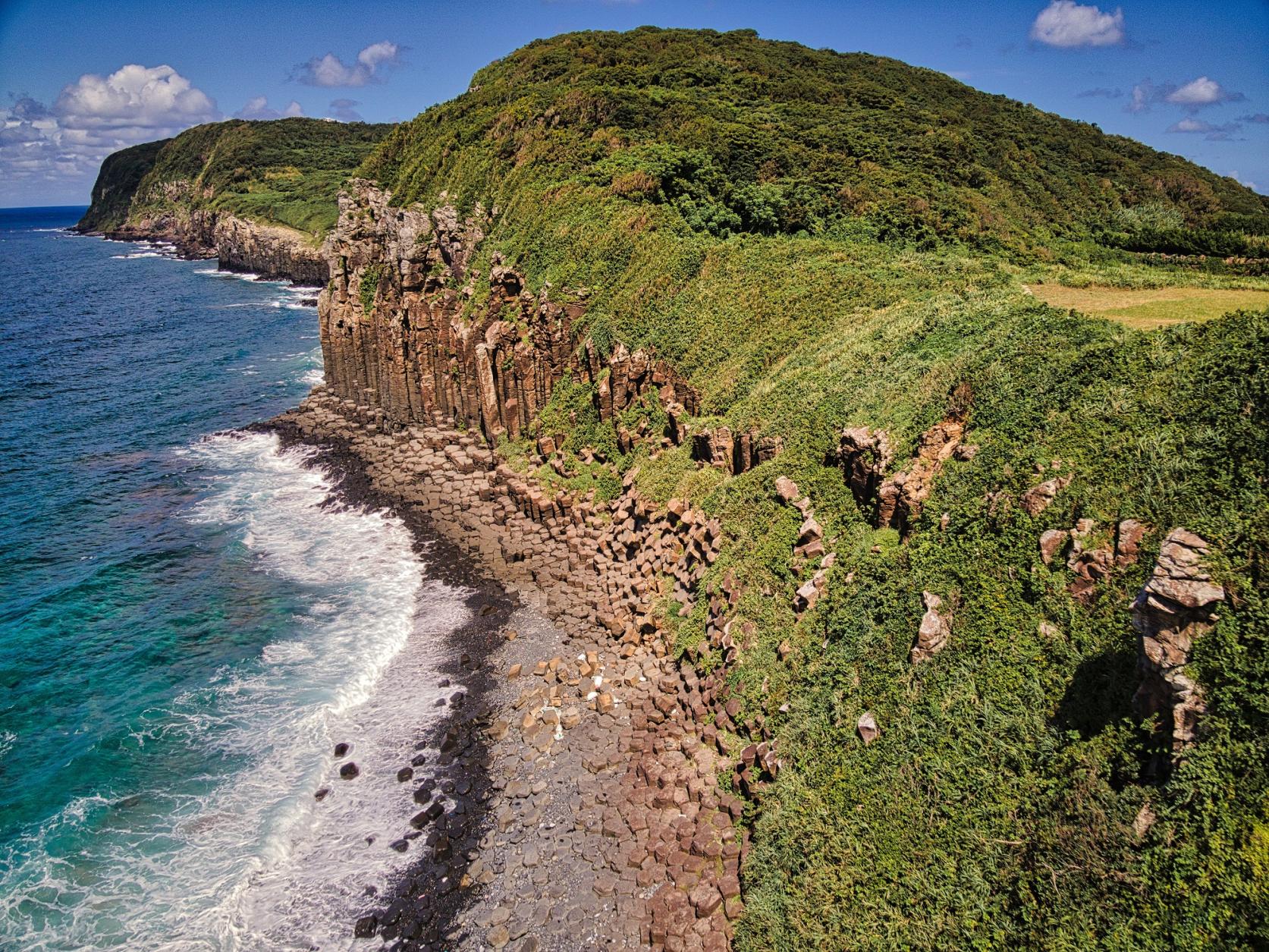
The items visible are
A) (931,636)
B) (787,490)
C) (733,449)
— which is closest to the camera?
(931,636)

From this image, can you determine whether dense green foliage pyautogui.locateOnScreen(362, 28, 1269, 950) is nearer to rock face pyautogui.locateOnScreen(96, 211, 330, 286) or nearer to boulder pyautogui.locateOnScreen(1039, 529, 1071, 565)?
boulder pyautogui.locateOnScreen(1039, 529, 1071, 565)

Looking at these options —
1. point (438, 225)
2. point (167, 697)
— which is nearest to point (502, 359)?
point (438, 225)

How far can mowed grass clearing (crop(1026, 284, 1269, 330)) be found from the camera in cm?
2342

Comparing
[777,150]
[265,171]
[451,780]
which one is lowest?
[451,780]

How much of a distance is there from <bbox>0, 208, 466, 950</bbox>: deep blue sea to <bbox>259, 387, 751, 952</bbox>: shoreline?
230cm

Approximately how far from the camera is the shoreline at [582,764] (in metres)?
19.0

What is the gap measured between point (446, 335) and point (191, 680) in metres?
30.0

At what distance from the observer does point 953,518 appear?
→ 20.1 m

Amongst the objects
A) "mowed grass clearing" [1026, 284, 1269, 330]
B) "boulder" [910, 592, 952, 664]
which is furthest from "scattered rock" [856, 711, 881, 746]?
"mowed grass clearing" [1026, 284, 1269, 330]

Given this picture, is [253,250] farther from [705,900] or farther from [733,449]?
[705,900]

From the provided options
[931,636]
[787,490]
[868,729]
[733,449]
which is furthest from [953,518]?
[733,449]

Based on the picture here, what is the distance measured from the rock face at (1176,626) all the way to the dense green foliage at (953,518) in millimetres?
295

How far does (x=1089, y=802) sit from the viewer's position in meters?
13.5

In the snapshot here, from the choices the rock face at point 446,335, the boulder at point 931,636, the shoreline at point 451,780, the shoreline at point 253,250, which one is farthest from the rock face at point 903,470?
the shoreline at point 253,250
